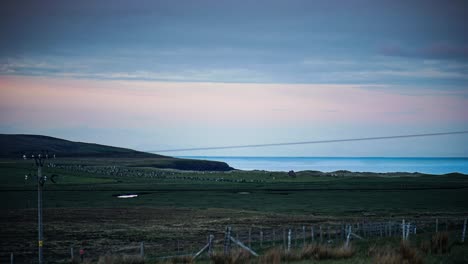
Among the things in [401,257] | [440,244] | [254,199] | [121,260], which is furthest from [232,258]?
[254,199]

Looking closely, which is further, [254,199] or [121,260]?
[254,199]

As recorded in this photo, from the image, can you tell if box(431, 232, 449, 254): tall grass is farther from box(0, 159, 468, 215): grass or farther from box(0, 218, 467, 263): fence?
box(0, 159, 468, 215): grass

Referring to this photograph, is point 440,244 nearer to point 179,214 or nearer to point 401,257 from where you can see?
point 401,257

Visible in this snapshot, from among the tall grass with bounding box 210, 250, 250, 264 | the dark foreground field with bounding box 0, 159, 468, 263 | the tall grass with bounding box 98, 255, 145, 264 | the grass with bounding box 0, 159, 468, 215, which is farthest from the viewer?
the grass with bounding box 0, 159, 468, 215

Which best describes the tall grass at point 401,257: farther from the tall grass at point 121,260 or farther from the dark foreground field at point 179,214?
the tall grass at point 121,260

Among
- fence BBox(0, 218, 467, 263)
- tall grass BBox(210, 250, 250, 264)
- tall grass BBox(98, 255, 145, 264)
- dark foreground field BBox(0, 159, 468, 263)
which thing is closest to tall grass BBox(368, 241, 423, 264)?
dark foreground field BBox(0, 159, 468, 263)

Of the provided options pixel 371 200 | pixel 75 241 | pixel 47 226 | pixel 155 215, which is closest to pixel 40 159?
pixel 75 241

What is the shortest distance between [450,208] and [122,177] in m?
76.8

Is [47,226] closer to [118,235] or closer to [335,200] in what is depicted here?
[118,235]

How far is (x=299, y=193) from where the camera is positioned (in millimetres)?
88875

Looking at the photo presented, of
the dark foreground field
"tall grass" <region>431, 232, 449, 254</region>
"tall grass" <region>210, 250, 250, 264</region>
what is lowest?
the dark foreground field

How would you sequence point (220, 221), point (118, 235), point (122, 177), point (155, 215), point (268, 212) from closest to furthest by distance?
point (118, 235), point (220, 221), point (155, 215), point (268, 212), point (122, 177)

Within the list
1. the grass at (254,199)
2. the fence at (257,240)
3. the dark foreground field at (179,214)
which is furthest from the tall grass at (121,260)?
the grass at (254,199)

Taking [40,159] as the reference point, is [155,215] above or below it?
below
